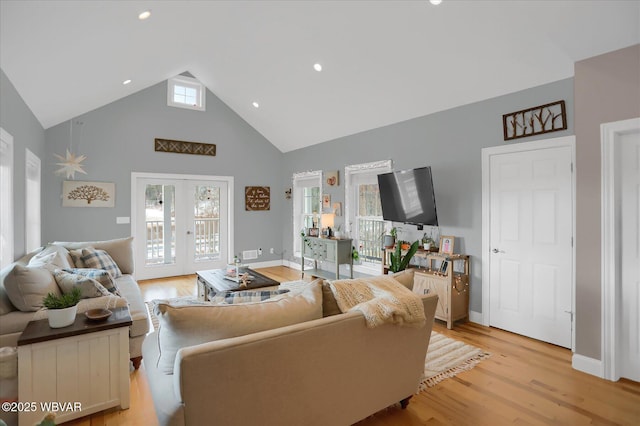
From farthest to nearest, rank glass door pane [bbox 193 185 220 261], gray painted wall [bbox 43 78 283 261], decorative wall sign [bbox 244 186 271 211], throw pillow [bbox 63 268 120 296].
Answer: decorative wall sign [bbox 244 186 271 211] → glass door pane [bbox 193 185 220 261] → gray painted wall [bbox 43 78 283 261] → throw pillow [bbox 63 268 120 296]

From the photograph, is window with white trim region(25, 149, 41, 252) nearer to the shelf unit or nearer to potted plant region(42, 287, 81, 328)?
potted plant region(42, 287, 81, 328)

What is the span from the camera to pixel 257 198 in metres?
7.10

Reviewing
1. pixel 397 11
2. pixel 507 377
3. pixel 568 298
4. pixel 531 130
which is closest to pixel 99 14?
pixel 397 11

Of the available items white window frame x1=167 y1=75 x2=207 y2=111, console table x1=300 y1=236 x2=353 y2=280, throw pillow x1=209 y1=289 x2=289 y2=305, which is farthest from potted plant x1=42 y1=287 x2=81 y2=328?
white window frame x1=167 y1=75 x2=207 y2=111

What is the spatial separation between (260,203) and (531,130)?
203 inches

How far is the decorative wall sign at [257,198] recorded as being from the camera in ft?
22.9

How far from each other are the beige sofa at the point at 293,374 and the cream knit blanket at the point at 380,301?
0.21ft

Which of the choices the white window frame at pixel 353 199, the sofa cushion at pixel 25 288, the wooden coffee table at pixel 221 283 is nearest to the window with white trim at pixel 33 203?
the wooden coffee table at pixel 221 283

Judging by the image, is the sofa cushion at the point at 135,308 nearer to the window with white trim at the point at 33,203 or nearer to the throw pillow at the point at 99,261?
the throw pillow at the point at 99,261

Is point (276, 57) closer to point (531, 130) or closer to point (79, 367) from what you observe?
point (531, 130)

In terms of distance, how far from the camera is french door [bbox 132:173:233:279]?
19.6ft

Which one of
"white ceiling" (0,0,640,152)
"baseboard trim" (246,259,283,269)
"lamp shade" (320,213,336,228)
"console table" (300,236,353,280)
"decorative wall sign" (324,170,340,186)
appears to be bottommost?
"baseboard trim" (246,259,283,269)

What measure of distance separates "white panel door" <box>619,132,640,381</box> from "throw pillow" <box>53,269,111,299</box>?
4.04 meters

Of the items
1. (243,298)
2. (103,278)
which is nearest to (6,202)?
(103,278)
